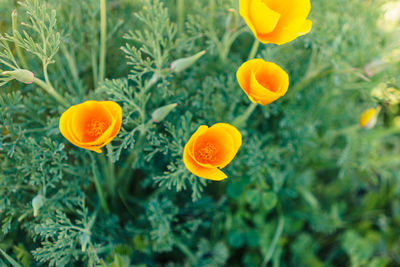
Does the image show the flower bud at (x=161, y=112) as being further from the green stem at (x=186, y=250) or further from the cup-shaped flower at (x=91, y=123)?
the green stem at (x=186, y=250)

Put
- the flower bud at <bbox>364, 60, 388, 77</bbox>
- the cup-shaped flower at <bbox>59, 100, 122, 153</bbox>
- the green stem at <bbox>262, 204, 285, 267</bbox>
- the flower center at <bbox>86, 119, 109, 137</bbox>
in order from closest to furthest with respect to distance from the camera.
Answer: the cup-shaped flower at <bbox>59, 100, 122, 153</bbox> < the flower center at <bbox>86, 119, 109, 137</bbox> < the flower bud at <bbox>364, 60, 388, 77</bbox> < the green stem at <bbox>262, 204, 285, 267</bbox>

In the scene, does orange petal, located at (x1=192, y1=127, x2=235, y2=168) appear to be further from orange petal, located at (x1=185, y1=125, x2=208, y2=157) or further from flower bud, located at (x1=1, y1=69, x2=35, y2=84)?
flower bud, located at (x1=1, y1=69, x2=35, y2=84)

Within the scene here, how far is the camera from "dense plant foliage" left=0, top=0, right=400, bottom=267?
2.76ft

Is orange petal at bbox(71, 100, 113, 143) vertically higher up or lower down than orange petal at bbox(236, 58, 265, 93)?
lower down

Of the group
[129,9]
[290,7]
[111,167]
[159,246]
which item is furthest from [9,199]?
[290,7]

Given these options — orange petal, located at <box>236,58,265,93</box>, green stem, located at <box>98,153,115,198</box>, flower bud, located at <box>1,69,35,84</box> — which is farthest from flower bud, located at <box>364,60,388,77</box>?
flower bud, located at <box>1,69,35,84</box>

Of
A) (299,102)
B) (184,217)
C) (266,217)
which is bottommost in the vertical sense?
(266,217)

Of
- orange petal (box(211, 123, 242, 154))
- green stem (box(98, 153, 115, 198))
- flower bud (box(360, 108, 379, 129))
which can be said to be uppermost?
orange petal (box(211, 123, 242, 154))

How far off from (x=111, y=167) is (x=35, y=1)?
1.60 feet

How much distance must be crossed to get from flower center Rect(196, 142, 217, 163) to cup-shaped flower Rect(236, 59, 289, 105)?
17 centimetres

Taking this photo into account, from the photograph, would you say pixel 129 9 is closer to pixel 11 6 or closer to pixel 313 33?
pixel 11 6

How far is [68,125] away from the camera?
654 mm

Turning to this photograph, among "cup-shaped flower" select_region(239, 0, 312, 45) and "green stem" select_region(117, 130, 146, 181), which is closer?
"cup-shaped flower" select_region(239, 0, 312, 45)

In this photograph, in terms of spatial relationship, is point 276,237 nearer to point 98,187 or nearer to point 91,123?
point 98,187
